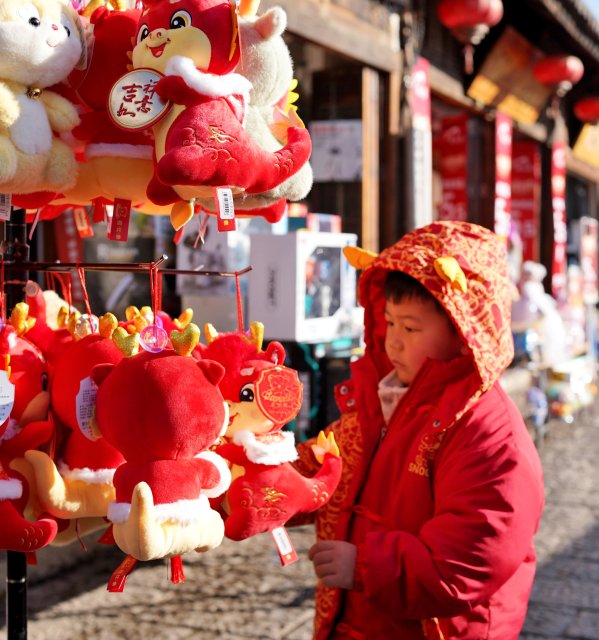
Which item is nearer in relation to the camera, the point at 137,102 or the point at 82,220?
the point at 137,102

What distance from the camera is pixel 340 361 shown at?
4.52m

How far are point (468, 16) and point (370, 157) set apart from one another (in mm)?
1480

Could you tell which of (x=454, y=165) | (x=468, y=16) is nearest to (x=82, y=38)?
(x=468, y=16)

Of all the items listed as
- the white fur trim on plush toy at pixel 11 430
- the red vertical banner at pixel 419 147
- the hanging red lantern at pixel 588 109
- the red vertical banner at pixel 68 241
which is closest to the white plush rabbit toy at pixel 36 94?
the white fur trim on plush toy at pixel 11 430

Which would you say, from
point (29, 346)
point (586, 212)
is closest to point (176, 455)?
point (29, 346)

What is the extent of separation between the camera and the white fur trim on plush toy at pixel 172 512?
1.30 metres

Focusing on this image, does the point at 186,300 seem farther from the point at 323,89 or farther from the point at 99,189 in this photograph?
the point at 99,189

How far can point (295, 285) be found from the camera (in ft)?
13.7

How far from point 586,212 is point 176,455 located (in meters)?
13.5

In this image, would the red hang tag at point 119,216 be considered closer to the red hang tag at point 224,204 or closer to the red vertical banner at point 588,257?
the red hang tag at point 224,204

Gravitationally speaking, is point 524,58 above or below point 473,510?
above

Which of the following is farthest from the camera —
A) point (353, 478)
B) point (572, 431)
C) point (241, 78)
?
point (572, 431)

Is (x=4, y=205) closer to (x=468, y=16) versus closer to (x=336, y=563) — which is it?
(x=336, y=563)

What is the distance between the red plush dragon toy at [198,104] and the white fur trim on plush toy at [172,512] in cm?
50
